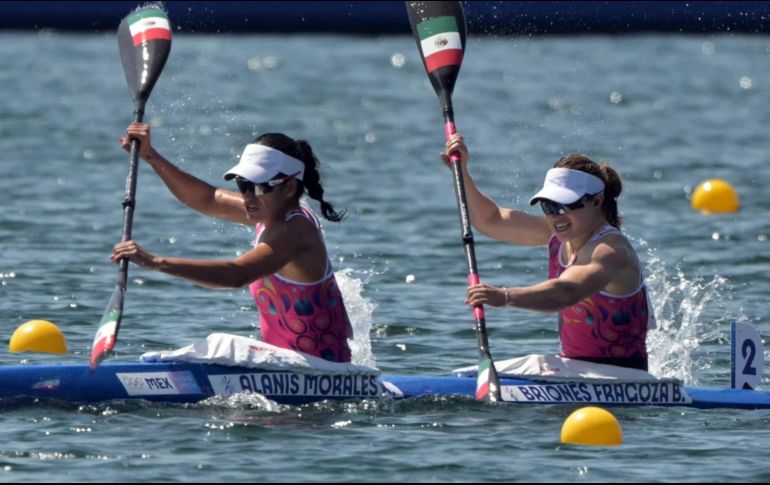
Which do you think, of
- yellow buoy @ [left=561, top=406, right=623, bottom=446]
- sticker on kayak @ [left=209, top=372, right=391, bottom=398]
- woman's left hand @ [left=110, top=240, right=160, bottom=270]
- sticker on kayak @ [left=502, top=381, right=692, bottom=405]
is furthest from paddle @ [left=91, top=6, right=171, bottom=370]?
yellow buoy @ [left=561, top=406, right=623, bottom=446]

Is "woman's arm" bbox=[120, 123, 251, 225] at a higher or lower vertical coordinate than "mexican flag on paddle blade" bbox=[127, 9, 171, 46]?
lower

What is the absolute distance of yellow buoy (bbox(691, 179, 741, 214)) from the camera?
1708cm

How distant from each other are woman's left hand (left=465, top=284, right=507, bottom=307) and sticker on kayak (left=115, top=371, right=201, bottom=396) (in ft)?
4.79

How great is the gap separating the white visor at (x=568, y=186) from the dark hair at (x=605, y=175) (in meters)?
0.05

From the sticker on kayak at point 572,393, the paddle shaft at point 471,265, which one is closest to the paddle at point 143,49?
the paddle shaft at point 471,265

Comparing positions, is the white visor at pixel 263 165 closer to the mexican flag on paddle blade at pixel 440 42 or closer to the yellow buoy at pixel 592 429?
the yellow buoy at pixel 592 429

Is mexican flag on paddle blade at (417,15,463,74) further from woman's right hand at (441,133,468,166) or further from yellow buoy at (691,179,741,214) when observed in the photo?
yellow buoy at (691,179,741,214)

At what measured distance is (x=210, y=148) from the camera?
22.3 metres

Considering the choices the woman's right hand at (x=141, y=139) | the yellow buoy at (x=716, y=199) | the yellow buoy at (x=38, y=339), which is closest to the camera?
the woman's right hand at (x=141, y=139)

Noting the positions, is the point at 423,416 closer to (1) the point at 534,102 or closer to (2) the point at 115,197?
(2) the point at 115,197

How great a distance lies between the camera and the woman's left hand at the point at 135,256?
27.4 feet

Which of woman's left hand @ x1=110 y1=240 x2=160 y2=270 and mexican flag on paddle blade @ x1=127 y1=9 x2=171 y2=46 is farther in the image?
mexican flag on paddle blade @ x1=127 y1=9 x2=171 y2=46

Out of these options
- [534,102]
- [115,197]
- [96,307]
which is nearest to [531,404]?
[96,307]

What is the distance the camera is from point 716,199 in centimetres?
1706
